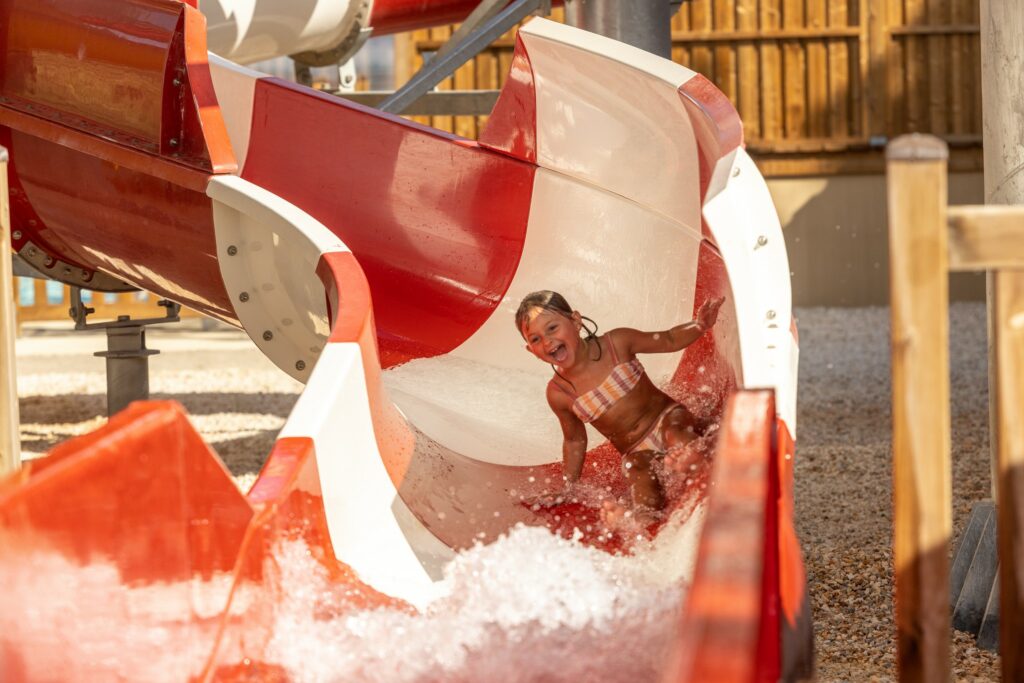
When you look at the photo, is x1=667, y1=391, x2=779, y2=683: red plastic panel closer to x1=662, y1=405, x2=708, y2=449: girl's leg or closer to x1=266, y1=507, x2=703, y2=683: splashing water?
x1=266, y1=507, x2=703, y2=683: splashing water

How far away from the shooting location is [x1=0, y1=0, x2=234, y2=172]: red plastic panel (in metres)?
2.88

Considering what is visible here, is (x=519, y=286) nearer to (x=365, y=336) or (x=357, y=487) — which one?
(x=365, y=336)

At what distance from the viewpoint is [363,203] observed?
125 inches

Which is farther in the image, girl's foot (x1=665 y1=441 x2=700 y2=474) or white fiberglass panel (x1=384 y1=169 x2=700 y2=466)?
white fiberglass panel (x1=384 y1=169 x2=700 y2=466)

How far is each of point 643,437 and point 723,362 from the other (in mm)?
233

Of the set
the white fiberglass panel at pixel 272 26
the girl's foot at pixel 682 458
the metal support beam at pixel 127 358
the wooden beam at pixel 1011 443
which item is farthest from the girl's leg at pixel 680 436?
the white fiberglass panel at pixel 272 26

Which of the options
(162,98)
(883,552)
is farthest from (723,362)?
(162,98)

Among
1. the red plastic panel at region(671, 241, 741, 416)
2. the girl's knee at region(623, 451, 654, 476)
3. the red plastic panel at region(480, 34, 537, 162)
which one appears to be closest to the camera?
the red plastic panel at region(671, 241, 741, 416)

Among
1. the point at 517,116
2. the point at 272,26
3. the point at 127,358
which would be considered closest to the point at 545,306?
the point at 517,116

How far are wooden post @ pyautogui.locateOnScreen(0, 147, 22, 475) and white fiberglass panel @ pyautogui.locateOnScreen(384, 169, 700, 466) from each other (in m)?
1.09

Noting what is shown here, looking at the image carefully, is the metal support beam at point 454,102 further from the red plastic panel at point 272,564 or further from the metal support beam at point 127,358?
the red plastic panel at point 272,564

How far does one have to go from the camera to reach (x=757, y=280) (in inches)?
76.7

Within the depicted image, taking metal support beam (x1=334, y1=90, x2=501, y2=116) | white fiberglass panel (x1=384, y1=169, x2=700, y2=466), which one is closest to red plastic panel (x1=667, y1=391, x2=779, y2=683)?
white fiberglass panel (x1=384, y1=169, x2=700, y2=466)

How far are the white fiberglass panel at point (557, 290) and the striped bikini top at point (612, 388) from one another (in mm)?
271
